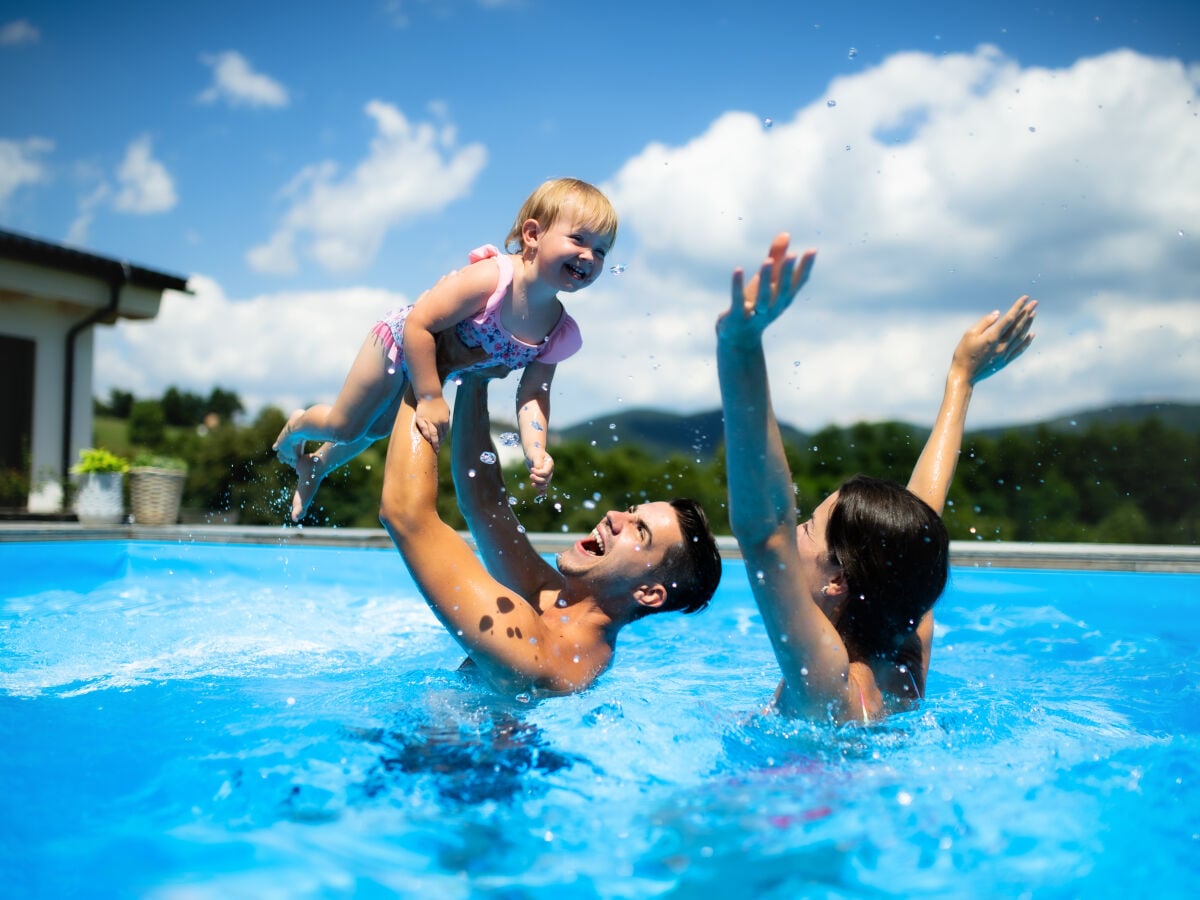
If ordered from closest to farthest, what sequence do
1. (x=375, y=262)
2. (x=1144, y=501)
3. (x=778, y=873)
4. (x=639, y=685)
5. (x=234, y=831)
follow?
(x=778, y=873) < (x=234, y=831) < (x=639, y=685) < (x=375, y=262) < (x=1144, y=501)

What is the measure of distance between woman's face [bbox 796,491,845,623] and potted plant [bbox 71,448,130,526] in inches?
358

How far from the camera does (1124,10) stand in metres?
9.70

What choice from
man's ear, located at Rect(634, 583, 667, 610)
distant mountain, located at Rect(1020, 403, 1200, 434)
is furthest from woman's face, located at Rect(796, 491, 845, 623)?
distant mountain, located at Rect(1020, 403, 1200, 434)

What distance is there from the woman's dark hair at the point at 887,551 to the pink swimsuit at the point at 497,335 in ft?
4.22

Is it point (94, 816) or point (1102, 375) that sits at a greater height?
point (1102, 375)

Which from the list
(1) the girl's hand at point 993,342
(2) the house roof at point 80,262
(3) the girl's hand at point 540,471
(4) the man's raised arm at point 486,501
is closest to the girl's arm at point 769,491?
(3) the girl's hand at point 540,471

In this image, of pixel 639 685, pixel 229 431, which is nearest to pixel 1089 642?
pixel 639 685

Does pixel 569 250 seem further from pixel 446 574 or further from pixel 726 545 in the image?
pixel 726 545

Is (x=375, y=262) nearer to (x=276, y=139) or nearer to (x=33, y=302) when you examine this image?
(x=33, y=302)

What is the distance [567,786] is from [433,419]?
1105mm

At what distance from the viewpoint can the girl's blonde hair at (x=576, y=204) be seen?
9.67ft

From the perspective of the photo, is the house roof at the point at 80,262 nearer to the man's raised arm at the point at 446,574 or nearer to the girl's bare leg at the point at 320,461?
the girl's bare leg at the point at 320,461

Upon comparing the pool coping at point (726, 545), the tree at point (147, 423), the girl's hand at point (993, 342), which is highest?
the tree at point (147, 423)

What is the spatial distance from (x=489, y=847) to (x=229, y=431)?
601 inches
